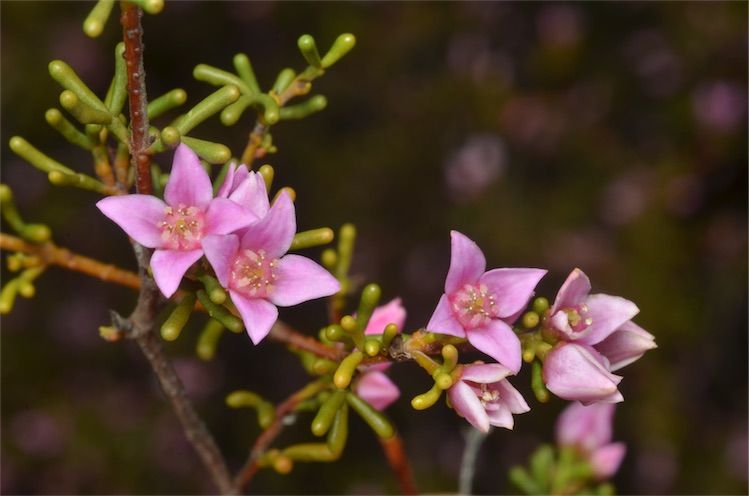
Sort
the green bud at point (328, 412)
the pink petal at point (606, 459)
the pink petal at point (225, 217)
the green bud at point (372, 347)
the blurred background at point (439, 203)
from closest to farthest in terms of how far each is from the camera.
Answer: the pink petal at point (225, 217) → the green bud at point (372, 347) → the green bud at point (328, 412) → the pink petal at point (606, 459) → the blurred background at point (439, 203)

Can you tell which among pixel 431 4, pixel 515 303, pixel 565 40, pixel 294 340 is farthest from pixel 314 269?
pixel 431 4

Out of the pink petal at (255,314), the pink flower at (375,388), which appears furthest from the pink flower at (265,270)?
the pink flower at (375,388)

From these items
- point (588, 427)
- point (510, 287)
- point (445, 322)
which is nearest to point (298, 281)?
point (445, 322)

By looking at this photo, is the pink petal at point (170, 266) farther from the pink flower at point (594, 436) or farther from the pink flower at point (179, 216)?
the pink flower at point (594, 436)

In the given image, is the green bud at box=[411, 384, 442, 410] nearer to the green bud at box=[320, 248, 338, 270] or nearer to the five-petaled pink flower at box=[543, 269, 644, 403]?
the five-petaled pink flower at box=[543, 269, 644, 403]

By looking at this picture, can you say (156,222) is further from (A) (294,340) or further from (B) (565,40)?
(B) (565,40)

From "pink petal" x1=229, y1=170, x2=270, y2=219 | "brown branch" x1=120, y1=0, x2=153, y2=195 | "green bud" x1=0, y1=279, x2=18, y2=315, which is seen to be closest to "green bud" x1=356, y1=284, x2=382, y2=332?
"pink petal" x1=229, y1=170, x2=270, y2=219

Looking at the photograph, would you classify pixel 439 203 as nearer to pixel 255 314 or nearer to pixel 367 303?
pixel 367 303
